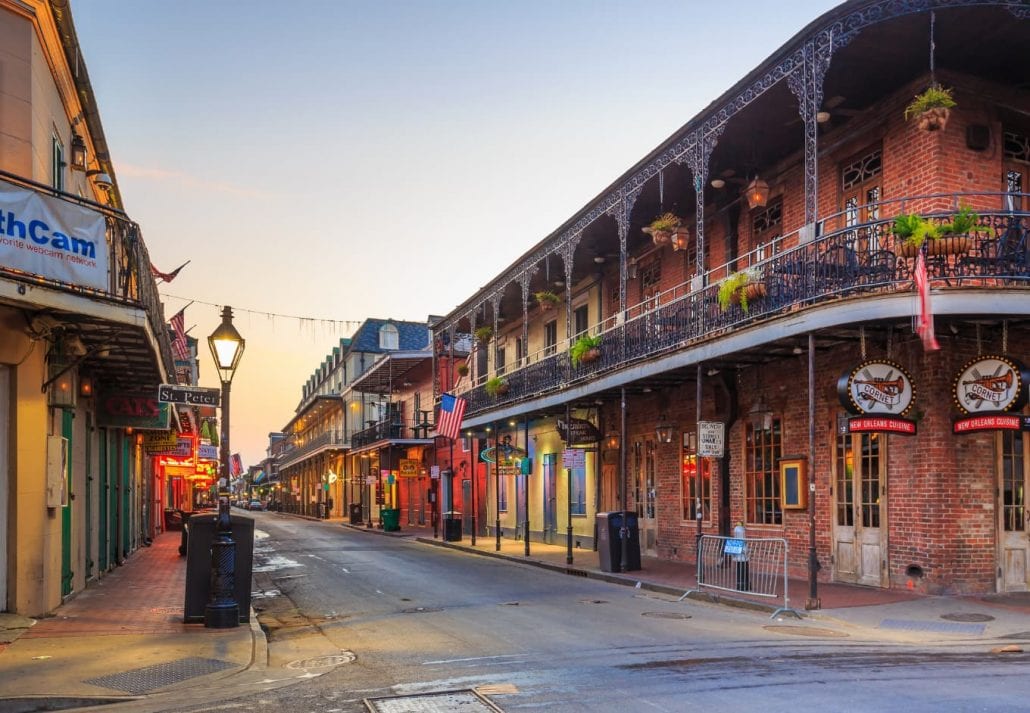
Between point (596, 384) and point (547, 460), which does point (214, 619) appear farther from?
point (547, 460)

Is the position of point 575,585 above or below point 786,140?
below

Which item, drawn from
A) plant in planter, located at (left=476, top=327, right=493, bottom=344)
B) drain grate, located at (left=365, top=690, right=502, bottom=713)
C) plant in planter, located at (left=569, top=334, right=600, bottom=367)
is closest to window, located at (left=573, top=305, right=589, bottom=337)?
plant in planter, located at (left=476, top=327, right=493, bottom=344)

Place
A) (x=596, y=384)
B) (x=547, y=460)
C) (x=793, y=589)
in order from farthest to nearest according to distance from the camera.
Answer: (x=547, y=460) < (x=596, y=384) < (x=793, y=589)

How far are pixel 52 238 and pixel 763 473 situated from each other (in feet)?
41.6

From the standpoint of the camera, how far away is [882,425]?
12211 mm

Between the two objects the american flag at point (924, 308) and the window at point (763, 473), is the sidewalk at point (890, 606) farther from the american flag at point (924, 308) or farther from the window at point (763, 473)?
the american flag at point (924, 308)

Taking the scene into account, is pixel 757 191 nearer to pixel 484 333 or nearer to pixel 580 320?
pixel 580 320

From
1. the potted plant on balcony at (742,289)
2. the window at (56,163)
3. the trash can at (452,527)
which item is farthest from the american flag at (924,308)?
the trash can at (452,527)

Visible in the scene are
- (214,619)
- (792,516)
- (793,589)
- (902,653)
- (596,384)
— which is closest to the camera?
(902,653)

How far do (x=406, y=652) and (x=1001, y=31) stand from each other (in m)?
11.2

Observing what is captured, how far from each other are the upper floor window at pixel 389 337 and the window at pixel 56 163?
1981 inches

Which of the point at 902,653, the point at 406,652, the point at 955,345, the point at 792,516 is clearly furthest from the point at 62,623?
the point at 955,345

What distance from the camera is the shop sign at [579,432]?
73.7 feet

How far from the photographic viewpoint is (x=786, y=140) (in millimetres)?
16531
